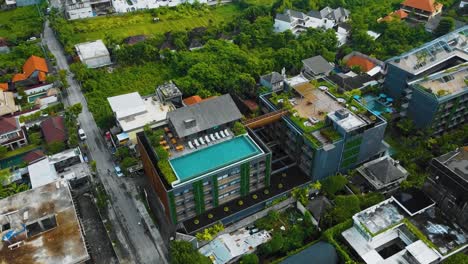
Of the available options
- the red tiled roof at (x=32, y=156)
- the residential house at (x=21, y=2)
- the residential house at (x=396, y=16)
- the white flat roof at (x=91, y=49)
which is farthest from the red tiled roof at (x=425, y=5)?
the residential house at (x=21, y=2)

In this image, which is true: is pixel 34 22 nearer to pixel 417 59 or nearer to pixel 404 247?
pixel 417 59

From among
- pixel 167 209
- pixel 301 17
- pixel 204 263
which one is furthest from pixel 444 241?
pixel 301 17

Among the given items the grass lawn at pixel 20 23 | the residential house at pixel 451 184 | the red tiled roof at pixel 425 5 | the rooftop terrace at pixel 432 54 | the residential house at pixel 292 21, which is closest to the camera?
the residential house at pixel 451 184

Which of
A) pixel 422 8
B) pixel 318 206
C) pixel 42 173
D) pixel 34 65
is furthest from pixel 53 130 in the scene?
pixel 422 8

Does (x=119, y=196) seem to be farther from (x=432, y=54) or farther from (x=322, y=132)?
(x=432, y=54)

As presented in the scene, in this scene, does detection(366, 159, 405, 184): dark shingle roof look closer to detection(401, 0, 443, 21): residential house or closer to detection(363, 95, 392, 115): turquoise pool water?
detection(363, 95, 392, 115): turquoise pool water

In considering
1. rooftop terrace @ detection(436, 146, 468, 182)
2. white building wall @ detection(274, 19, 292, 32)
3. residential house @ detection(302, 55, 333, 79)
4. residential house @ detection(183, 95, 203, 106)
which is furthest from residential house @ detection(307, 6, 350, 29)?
rooftop terrace @ detection(436, 146, 468, 182)

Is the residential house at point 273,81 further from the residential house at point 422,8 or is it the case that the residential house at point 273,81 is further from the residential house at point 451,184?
the residential house at point 422,8
